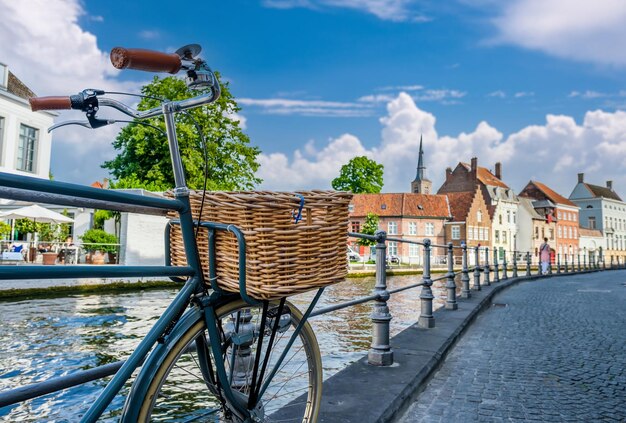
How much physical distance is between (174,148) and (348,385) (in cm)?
206

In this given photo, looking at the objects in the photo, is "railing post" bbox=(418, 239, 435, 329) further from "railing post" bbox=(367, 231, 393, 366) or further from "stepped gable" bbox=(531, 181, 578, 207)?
"stepped gable" bbox=(531, 181, 578, 207)


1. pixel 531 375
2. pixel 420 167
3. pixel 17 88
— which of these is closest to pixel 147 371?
pixel 531 375

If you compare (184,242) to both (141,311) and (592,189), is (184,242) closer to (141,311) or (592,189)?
(141,311)

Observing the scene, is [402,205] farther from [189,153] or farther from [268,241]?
[268,241]

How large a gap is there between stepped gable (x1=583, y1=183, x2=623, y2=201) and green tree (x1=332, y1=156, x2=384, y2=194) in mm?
44913

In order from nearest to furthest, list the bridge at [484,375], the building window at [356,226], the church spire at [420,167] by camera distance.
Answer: the bridge at [484,375]
the building window at [356,226]
the church spire at [420,167]

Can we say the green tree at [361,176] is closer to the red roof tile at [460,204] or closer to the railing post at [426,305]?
the red roof tile at [460,204]

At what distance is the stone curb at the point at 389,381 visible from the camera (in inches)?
102

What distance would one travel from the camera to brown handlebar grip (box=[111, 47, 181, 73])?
1.36m

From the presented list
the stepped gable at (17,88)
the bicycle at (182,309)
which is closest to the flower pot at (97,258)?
the stepped gable at (17,88)

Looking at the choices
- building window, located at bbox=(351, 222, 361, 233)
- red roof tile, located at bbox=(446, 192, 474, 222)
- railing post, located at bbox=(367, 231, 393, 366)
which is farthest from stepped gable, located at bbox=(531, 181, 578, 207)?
railing post, located at bbox=(367, 231, 393, 366)

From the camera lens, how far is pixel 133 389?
1442mm

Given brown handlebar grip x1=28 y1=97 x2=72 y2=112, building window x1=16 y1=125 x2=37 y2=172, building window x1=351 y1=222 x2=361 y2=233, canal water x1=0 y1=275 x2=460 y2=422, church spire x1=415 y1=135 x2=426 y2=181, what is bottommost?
canal water x1=0 y1=275 x2=460 y2=422

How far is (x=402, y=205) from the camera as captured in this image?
5575 cm
